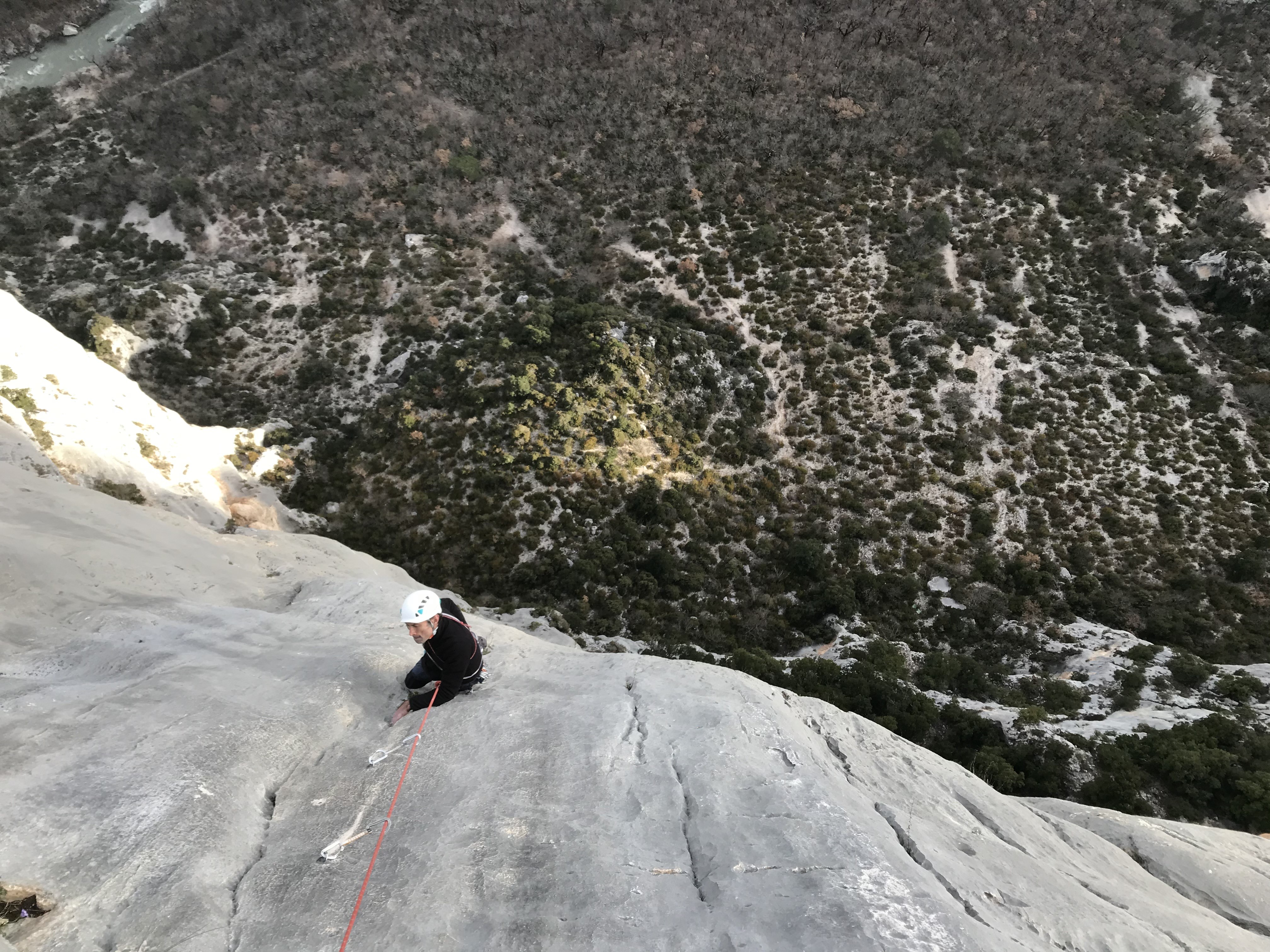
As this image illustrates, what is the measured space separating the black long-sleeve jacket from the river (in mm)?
97043

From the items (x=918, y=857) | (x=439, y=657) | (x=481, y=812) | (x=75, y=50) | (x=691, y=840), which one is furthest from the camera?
(x=75, y=50)

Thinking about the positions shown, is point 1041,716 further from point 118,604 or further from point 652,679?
point 118,604

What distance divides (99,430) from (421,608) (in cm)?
2344

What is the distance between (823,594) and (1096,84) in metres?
69.0

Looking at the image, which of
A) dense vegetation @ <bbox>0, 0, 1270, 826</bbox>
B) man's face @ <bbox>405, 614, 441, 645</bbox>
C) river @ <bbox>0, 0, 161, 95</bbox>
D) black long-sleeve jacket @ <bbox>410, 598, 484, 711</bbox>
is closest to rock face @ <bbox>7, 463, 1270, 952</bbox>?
black long-sleeve jacket @ <bbox>410, 598, 484, 711</bbox>

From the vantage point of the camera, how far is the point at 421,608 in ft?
34.2

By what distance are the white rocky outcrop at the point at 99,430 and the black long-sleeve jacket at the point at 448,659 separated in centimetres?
1801

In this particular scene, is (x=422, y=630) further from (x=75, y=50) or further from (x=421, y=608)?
(x=75, y=50)

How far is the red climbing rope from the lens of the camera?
7.01m

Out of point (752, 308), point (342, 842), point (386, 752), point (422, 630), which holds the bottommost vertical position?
point (342, 842)

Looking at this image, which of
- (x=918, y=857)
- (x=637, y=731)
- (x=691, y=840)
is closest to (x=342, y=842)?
(x=691, y=840)

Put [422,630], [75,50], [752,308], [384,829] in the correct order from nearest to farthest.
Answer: [384,829]
[422,630]
[752,308]
[75,50]

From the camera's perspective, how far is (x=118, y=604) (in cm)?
1338

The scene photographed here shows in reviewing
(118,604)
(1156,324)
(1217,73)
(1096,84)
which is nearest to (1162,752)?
(118,604)
